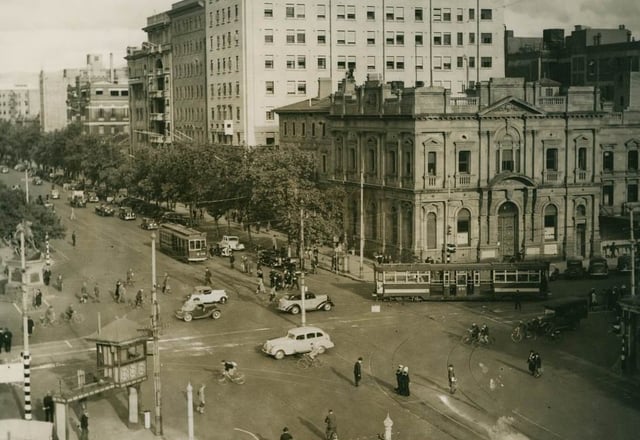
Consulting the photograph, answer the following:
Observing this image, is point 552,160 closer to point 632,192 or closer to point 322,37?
point 632,192

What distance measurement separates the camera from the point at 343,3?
372ft

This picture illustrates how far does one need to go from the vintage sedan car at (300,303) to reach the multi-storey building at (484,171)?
55.0 feet

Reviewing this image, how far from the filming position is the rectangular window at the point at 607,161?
8725 cm

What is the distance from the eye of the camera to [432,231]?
7431 centimetres

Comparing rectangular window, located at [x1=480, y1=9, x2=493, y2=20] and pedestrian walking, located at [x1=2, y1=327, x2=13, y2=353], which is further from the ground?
rectangular window, located at [x1=480, y1=9, x2=493, y2=20]

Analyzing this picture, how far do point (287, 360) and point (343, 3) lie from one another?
2946 inches

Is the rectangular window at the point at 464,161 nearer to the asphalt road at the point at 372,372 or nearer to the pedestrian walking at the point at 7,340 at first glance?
the asphalt road at the point at 372,372

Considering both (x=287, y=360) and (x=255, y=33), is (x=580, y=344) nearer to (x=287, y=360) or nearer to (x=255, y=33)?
(x=287, y=360)

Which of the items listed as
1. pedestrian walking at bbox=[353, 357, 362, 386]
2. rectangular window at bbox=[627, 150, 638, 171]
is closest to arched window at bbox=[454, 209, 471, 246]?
rectangular window at bbox=[627, 150, 638, 171]

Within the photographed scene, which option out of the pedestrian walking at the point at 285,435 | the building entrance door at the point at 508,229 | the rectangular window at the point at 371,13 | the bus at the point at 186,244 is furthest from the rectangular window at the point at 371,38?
the pedestrian walking at the point at 285,435

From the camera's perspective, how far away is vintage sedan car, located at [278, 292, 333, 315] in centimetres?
5731

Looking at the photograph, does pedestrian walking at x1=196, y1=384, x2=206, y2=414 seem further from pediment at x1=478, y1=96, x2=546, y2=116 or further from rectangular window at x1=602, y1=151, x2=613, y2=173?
rectangular window at x1=602, y1=151, x2=613, y2=173

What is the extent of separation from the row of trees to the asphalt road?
813 centimetres

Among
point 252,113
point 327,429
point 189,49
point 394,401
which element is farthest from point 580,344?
point 189,49
